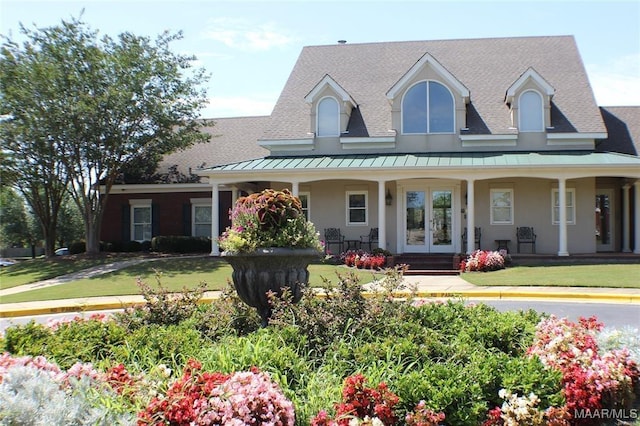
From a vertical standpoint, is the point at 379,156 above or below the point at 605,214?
above

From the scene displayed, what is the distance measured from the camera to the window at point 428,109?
964 inches

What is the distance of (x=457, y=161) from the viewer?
22.5 metres

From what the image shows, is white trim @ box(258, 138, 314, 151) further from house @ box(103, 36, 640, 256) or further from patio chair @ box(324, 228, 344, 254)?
patio chair @ box(324, 228, 344, 254)

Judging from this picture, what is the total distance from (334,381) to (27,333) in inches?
151

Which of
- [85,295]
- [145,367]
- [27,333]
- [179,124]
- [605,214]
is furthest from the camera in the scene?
[179,124]

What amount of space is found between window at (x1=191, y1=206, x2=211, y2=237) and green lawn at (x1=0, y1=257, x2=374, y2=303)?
5.01m

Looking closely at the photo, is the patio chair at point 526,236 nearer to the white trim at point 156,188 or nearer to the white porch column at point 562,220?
the white porch column at point 562,220

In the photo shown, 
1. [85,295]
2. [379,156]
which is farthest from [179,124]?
[85,295]

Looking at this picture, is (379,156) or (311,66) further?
(311,66)

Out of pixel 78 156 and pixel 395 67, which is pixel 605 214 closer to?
pixel 395 67

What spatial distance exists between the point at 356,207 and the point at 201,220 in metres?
8.58

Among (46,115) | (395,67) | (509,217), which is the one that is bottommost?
(509,217)

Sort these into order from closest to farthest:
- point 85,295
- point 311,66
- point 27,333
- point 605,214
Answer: point 27,333
point 85,295
point 605,214
point 311,66

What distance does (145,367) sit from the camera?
19.3 ft
